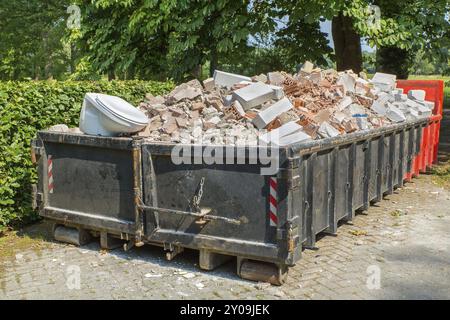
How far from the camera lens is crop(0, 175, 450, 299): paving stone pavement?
455 centimetres

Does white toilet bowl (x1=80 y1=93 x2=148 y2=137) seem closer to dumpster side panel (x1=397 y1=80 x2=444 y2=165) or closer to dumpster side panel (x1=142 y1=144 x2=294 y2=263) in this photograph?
dumpster side panel (x1=142 y1=144 x2=294 y2=263)

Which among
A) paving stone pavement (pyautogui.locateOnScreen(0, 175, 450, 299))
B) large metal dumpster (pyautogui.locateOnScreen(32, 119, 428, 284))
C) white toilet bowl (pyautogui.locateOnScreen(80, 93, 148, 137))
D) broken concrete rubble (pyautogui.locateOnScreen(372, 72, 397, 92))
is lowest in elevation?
paving stone pavement (pyautogui.locateOnScreen(0, 175, 450, 299))

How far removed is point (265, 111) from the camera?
5691mm

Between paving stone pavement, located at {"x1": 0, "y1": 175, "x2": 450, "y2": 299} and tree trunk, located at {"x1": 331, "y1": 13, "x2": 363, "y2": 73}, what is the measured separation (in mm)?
7827

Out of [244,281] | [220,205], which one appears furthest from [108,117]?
[244,281]

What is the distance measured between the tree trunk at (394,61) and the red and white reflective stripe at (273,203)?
16.6m

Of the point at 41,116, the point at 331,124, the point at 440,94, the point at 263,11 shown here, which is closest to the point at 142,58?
the point at 263,11

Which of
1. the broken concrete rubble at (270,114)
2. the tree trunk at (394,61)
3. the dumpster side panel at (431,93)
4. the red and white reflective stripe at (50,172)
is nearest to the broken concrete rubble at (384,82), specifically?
the dumpster side panel at (431,93)

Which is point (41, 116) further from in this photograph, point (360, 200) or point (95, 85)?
point (360, 200)

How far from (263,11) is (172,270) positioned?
888 cm

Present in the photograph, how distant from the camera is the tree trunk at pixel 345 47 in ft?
44.0

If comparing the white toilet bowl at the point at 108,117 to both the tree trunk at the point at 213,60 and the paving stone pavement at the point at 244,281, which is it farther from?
the tree trunk at the point at 213,60

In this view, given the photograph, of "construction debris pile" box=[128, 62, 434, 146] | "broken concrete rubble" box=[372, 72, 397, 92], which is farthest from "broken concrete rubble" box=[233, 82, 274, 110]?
"broken concrete rubble" box=[372, 72, 397, 92]

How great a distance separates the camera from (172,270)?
16.8ft
